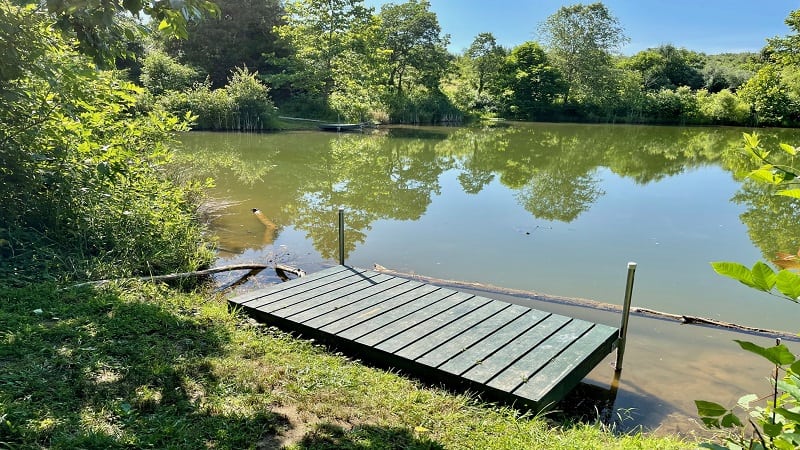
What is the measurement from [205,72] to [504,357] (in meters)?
27.7

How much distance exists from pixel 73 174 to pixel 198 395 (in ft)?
10.6

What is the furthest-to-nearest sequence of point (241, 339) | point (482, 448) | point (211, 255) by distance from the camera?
1. point (211, 255)
2. point (241, 339)
3. point (482, 448)

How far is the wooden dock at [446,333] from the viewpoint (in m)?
3.45

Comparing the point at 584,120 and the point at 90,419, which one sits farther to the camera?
the point at 584,120

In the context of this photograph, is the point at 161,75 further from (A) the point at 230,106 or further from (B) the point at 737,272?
(B) the point at 737,272

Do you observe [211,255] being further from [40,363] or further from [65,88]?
[40,363]

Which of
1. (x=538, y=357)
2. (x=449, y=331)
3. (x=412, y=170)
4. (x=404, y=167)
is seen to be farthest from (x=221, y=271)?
(x=404, y=167)

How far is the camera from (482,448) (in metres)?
2.70

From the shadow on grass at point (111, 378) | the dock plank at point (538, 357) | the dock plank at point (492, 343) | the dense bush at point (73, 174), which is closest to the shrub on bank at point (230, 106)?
the dense bush at point (73, 174)

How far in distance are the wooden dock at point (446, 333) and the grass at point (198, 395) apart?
0.15 metres

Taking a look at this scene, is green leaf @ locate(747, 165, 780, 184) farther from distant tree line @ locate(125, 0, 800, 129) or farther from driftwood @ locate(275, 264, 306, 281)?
distant tree line @ locate(125, 0, 800, 129)

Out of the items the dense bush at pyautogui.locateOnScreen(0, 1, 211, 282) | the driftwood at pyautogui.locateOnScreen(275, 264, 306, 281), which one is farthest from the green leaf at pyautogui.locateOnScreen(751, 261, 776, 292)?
the driftwood at pyautogui.locateOnScreen(275, 264, 306, 281)

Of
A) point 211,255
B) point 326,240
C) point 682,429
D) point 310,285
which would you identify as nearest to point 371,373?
point 310,285

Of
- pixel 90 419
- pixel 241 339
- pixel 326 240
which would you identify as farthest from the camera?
pixel 326 240
